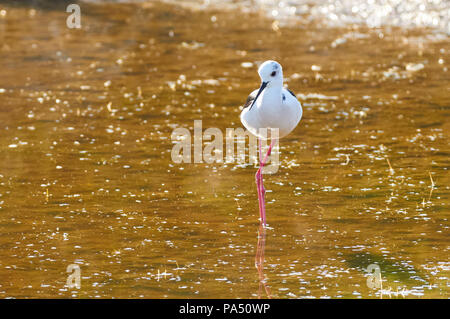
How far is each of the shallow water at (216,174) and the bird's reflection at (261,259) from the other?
2cm

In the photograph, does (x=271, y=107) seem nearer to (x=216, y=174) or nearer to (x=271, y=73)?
(x=271, y=73)

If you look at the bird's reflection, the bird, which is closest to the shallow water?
the bird's reflection

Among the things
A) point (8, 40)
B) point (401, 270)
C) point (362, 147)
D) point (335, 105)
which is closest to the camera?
point (401, 270)

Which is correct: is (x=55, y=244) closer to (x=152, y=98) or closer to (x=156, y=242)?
(x=156, y=242)

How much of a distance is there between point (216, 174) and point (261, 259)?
223 cm

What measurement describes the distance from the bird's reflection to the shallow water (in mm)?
17

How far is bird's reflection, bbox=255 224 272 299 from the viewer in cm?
623

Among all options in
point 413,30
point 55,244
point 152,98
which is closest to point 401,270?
point 55,244

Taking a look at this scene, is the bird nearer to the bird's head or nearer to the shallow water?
the bird's head

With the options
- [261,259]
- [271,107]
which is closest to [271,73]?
[271,107]

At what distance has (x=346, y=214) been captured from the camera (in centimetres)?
765

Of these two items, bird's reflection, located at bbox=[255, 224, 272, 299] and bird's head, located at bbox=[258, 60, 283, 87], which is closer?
bird's reflection, located at bbox=[255, 224, 272, 299]
